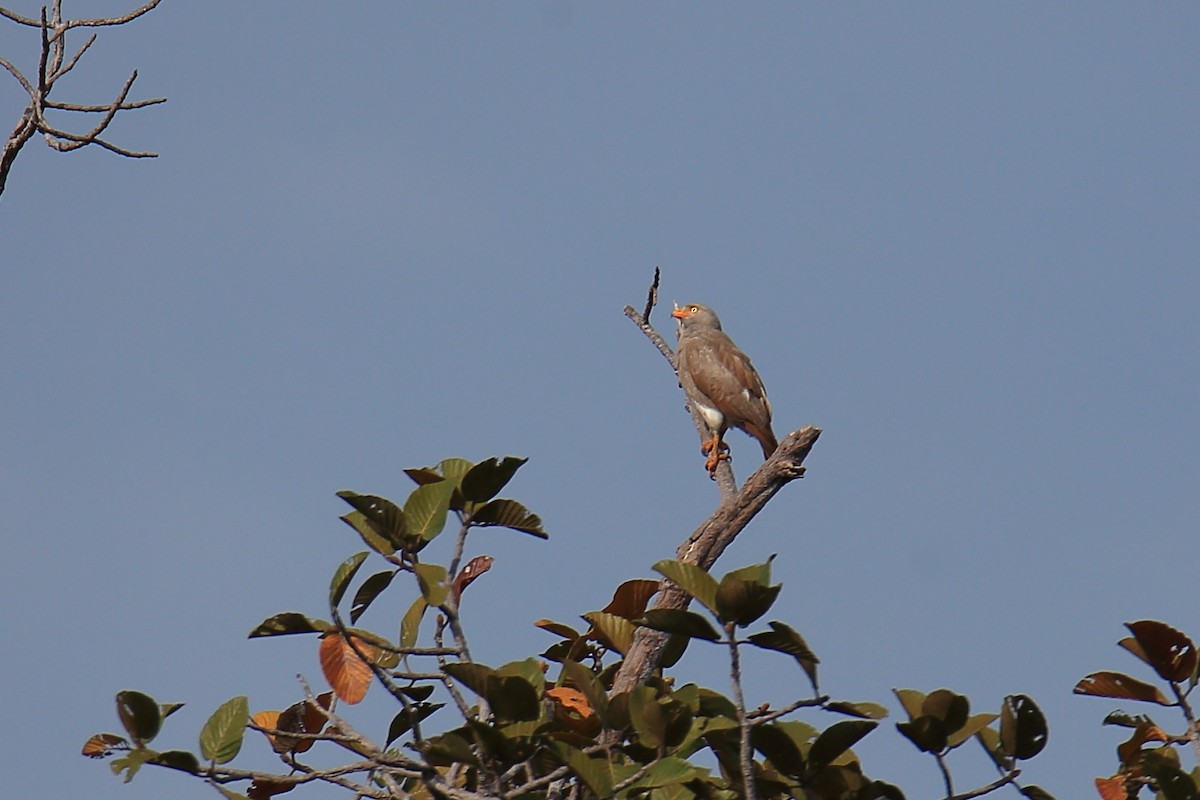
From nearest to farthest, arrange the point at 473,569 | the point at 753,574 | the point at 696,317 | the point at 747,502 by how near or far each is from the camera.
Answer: the point at 753,574
the point at 473,569
the point at 747,502
the point at 696,317

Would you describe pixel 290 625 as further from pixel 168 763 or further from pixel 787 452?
pixel 787 452

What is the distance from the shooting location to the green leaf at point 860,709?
13.2 feet

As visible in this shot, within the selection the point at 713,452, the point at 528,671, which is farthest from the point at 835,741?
the point at 713,452

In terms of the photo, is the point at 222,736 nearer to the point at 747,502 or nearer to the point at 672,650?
the point at 672,650

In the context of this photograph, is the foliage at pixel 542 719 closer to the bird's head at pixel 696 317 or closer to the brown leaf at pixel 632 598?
the brown leaf at pixel 632 598

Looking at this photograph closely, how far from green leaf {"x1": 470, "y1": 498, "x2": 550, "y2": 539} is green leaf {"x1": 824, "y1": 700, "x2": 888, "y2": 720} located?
3.12ft

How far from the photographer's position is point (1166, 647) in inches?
178

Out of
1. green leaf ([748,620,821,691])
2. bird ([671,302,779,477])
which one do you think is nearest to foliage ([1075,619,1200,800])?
green leaf ([748,620,821,691])

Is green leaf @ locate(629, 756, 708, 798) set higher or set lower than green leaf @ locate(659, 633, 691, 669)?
lower

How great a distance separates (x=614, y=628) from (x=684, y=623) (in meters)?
1.12

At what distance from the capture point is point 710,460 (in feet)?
30.2

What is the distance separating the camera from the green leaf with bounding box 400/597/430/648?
4.29 m

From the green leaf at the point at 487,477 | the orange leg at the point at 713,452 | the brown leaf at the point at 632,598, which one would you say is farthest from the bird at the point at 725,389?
the green leaf at the point at 487,477

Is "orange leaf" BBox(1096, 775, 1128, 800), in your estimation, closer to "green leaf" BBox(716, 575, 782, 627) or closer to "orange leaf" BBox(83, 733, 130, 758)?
"green leaf" BBox(716, 575, 782, 627)
